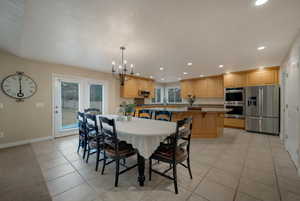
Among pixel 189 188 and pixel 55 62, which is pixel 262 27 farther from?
pixel 55 62

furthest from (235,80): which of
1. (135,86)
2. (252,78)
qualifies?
(135,86)

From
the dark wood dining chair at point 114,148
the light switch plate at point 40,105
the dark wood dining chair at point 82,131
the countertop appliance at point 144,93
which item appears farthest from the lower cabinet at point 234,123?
the light switch plate at point 40,105

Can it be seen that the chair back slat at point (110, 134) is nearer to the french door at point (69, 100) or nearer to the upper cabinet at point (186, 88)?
the french door at point (69, 100)

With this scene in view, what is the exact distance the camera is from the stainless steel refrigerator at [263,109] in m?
4.31

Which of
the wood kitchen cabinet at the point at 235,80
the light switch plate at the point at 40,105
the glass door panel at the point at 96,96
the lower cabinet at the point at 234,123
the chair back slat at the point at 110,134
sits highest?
the wood kitchen cabinet at the point at 235,80

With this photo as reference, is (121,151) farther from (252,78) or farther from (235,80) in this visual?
(252,78)

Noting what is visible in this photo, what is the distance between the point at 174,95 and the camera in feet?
28.0

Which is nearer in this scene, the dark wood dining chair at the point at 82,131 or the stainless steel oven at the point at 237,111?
the dark wood dining chair at the point at 82,131

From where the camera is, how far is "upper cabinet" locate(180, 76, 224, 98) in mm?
6090

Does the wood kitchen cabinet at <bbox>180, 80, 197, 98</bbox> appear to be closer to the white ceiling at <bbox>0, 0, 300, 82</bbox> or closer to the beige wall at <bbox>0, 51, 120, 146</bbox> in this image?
the white ceiling at <bbox>0, 0, 300, 82</bbox>

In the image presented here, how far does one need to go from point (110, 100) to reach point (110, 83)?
0.73m

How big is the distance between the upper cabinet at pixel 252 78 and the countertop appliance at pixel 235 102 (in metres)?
0.27

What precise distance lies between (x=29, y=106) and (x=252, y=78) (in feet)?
24.8

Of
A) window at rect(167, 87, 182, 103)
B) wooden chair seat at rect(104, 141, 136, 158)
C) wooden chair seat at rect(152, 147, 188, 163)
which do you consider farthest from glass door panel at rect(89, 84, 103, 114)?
window at rect(167, 87, 182, 103)
